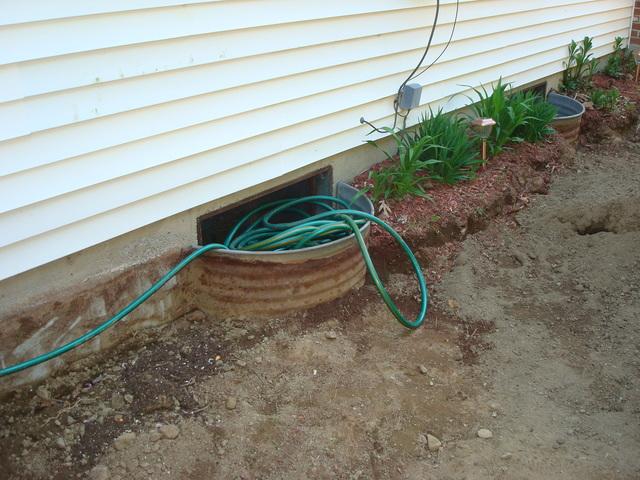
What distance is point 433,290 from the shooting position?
3607mm

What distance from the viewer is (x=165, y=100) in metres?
2.69

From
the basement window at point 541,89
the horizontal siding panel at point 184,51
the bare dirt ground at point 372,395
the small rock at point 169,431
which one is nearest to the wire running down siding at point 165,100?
the horizontal siding panel at point 184,51

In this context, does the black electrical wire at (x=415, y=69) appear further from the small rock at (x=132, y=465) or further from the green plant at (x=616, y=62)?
the green plant at (x=616, y=62)

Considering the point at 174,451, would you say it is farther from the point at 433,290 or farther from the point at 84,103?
the point at 433,290

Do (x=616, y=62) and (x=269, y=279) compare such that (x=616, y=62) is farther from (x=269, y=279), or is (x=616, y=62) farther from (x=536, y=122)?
(x=269, y=279)

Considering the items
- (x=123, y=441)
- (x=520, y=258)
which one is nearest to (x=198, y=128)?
(x=123, y=441)

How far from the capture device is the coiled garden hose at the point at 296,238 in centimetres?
282

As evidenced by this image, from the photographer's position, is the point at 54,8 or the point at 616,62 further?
the point at 616,62

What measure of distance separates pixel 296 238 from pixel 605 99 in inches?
173

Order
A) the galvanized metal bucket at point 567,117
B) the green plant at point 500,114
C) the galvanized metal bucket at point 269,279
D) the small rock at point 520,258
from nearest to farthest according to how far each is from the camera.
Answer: the galvanized metal bucket at point 269,279
the small rock at point 520,258
the green plant at point 500,114
the galvanized metal bucket at point 567,117

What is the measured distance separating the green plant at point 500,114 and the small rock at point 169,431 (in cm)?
325

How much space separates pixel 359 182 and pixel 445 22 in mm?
1312

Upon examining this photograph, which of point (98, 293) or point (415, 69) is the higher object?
point (415, 69)

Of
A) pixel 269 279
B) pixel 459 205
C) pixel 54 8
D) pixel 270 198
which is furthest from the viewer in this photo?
pixel 459 205
